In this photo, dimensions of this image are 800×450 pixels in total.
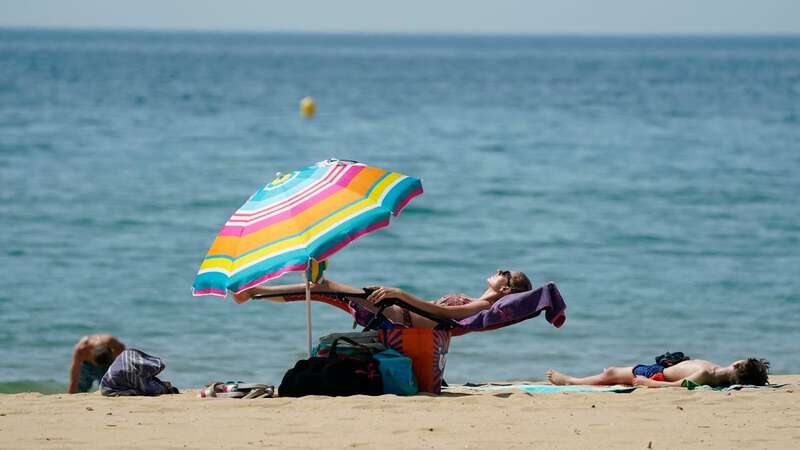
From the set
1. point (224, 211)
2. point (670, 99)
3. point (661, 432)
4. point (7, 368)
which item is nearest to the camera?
point (661, 432)

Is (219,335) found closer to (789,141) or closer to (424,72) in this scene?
(789,141)

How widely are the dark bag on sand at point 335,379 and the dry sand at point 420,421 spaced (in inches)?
6.6

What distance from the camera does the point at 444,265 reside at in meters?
14.7

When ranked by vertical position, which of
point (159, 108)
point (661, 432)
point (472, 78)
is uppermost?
point (472, 78)

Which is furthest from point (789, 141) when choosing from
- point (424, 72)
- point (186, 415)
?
point (424, 72)

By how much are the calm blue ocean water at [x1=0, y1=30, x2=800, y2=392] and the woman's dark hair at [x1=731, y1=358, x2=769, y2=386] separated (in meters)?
2.69

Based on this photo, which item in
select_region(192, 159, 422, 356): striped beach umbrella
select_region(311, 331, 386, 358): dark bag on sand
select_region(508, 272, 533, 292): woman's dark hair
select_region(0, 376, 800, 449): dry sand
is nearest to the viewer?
select_region(0, 376, 800, 449): dry sand

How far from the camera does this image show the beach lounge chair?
682 cm

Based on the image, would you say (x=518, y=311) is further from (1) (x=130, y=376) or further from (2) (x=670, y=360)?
(1) (x=130, y=376)

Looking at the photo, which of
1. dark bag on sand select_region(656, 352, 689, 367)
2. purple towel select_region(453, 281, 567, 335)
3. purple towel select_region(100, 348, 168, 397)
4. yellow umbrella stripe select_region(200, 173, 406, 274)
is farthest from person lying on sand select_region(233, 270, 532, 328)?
dark bag on sand select_region(656, 352, 689, 367)

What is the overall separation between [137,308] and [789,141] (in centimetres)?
2188

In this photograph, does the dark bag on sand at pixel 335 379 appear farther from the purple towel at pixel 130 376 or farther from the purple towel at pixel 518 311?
the purple towel at pixel 130 376

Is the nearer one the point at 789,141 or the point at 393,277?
the point at 393,277

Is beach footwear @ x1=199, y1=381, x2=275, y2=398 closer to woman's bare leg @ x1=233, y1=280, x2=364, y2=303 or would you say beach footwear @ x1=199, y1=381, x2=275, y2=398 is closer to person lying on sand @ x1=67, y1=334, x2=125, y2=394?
woman's bare leg @ x1=233, y1=280, x2=364, y2=303
